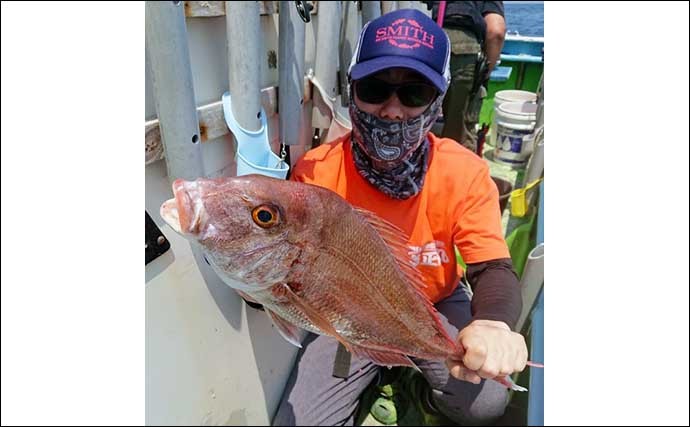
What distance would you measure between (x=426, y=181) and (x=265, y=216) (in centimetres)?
27

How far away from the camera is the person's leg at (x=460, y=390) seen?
0.65 meters

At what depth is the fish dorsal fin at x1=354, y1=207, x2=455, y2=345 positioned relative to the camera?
548 millimetres

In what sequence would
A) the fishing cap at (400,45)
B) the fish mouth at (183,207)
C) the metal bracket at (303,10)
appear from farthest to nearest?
the metal bracket at (303,10), the fishing cap at (400,45), the fish mouth at (183,207)

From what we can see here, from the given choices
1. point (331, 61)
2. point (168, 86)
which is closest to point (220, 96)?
point (168, 86)

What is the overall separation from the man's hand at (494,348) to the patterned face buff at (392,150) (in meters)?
0.22

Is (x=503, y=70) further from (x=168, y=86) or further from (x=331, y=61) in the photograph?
(x=168, y=86)

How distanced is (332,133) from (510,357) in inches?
17.8

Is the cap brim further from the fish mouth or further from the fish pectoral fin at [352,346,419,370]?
the fish pectoral fin at [352,346,419,370]

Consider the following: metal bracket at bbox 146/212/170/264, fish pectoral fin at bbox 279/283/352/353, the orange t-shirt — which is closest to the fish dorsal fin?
the orange t-shirt

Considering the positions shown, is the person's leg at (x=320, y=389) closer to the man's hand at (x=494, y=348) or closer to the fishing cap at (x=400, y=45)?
the man's hand at (x=494, y=348)

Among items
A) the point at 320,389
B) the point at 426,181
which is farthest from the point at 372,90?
the point at 320,389

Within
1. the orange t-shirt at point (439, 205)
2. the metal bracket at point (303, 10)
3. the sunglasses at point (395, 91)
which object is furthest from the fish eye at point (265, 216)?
the metal bracket at point (303, 10)

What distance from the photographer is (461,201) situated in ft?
2.21

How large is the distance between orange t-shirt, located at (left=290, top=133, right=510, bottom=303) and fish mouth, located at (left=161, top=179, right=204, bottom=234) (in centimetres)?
15
